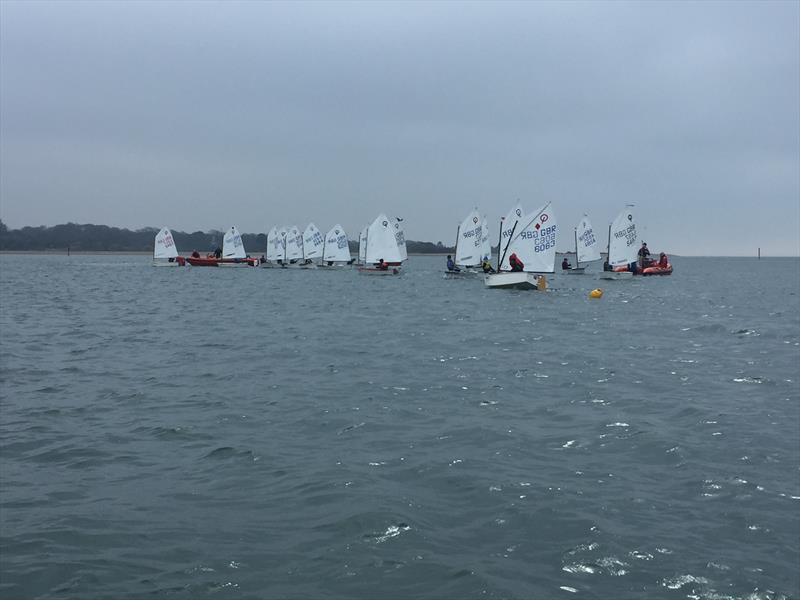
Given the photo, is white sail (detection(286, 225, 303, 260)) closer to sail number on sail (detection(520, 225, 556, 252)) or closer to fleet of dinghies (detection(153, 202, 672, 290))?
fleet of dinghies (detection(153, 202, 672, 290))

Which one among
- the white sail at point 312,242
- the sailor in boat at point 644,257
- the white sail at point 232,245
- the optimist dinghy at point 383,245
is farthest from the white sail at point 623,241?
the white sail at point 232,245

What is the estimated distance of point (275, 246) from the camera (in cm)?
8750

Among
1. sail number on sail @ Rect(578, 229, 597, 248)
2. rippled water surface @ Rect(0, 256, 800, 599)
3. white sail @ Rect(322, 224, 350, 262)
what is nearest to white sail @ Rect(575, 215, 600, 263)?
sail number on sail @ Rect(578, 229, 597, 248)

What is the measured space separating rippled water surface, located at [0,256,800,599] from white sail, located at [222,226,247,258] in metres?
62.1

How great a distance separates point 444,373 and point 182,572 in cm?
910

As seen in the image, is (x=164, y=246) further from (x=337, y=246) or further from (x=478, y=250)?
(x=478, y=250)

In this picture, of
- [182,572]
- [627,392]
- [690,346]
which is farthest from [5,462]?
[690,346]

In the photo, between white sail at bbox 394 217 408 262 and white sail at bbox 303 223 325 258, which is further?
white sail at bbox 303 223 325 258

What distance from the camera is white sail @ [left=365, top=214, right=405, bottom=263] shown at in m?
58.3

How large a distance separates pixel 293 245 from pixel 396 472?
251 ft

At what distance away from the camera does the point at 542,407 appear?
11.0 metres

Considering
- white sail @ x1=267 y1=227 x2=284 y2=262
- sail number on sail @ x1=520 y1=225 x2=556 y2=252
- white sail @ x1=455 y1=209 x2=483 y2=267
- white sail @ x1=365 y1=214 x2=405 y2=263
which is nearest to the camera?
sail number on sail @ x1=520 y1=225 x2=556 y2=252

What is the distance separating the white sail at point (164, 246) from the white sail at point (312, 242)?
582 inches

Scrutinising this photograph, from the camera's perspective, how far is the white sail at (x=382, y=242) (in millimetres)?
58344
